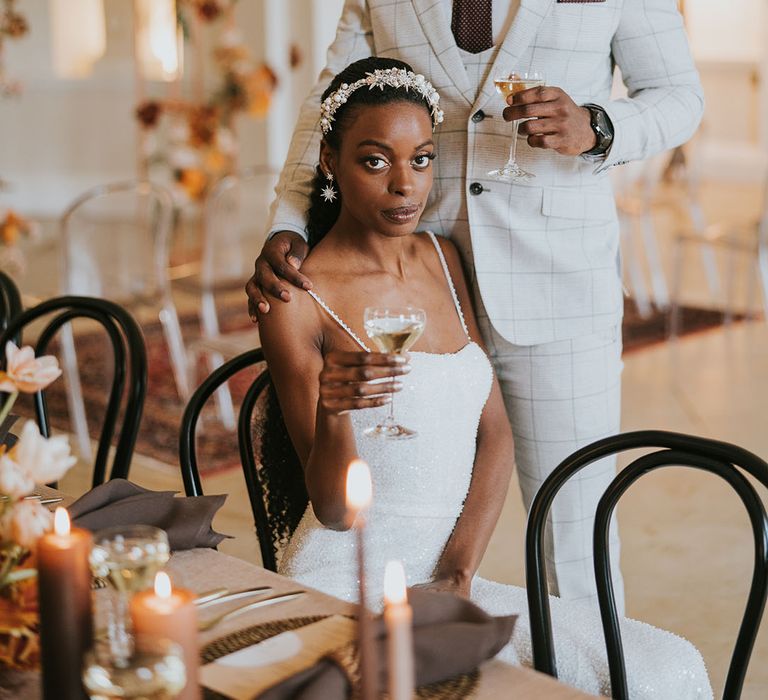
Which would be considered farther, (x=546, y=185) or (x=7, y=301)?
(x=7, y=301)

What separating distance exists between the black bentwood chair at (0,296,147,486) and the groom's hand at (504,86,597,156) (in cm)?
79

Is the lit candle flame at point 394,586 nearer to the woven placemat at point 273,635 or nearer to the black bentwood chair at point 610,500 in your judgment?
the woven placemat at point 273,635

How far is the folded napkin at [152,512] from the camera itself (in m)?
1.56

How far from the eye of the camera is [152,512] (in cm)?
159

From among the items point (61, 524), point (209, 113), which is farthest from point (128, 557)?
point (209, 113)

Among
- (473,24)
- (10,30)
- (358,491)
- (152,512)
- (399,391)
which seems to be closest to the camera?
(358,491)

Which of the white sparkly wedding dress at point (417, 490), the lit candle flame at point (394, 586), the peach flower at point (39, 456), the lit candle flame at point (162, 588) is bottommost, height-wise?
the white sparkly wedding dress at point (417, 490)

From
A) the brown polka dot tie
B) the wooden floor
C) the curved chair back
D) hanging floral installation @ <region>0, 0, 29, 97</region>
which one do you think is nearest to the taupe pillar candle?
the brown polka dot tie

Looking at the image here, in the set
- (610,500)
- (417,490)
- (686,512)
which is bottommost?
(686,512)

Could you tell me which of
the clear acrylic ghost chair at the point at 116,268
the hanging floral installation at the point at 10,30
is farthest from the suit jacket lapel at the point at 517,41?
the hanging floral installation at the point at 10,30

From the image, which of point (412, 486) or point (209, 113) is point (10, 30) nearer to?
point (209, 113)

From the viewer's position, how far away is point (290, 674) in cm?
120

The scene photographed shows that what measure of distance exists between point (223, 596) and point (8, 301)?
1.57 m

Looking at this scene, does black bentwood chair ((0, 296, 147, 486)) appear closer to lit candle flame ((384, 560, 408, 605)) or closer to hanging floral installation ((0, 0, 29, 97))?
lit candle flame ((384, 560, 408, 605))
